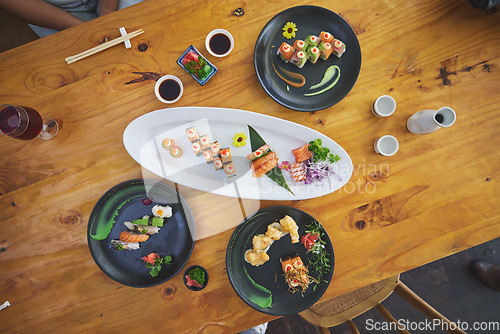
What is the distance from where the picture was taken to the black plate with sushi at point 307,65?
1631mm

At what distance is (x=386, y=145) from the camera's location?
1.67m

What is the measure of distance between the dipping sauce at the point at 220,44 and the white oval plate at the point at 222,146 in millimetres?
374

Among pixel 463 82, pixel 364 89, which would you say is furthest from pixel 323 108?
pixel 463 82

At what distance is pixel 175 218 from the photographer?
1.67 meters

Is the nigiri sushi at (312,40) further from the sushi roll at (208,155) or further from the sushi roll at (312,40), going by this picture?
the sushi roll at (208,155)

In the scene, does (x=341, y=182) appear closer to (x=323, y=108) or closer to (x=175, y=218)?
(x=323, y=108)

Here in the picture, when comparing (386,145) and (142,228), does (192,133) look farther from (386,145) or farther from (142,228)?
(386,145)

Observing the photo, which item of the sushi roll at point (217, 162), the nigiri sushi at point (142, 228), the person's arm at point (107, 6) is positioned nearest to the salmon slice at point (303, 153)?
the sushi roll at point (217, 162)

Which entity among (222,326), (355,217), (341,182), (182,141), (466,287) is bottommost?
(466,287)

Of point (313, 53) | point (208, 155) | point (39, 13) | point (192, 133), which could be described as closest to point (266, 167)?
point (208, 155)

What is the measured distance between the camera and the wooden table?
1675 millimetres

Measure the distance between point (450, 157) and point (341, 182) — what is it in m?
0.72

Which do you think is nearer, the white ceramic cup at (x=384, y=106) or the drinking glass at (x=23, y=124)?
the drinking glass at (x=23, y=124)

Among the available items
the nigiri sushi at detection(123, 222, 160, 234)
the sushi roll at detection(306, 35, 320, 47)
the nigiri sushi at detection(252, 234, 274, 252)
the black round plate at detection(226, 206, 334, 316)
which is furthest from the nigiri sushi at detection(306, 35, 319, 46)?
the nigiri sushi at detection(123, 222, 160, 234)
